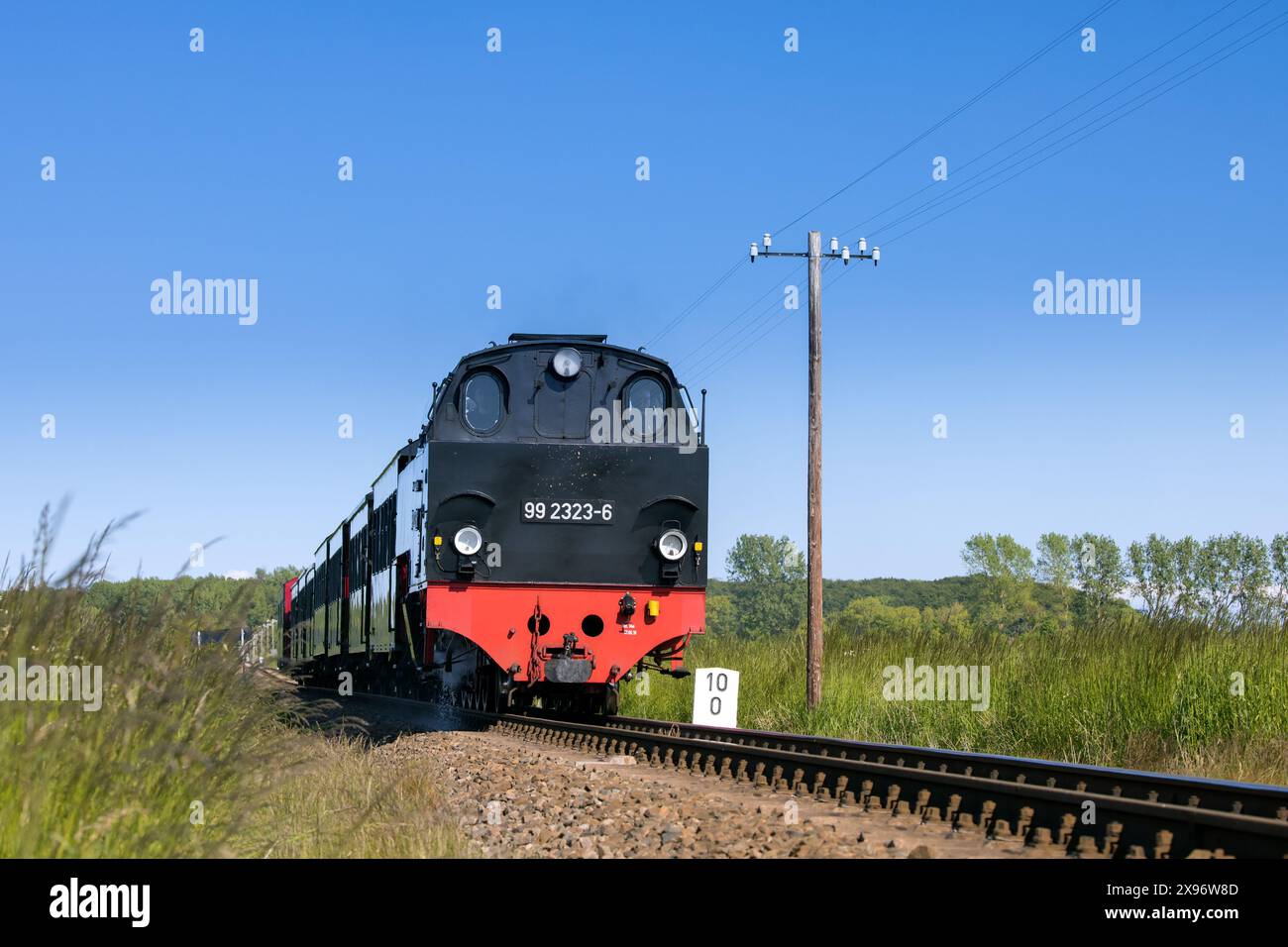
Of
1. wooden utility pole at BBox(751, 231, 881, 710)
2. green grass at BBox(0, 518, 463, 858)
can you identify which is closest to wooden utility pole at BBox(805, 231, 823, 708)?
wooden utility pole at BBox(751, 231, 881, 710)

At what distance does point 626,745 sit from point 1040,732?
4.20m

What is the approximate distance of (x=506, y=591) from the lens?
14.8 meters

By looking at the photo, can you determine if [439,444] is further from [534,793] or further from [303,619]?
[303,619]

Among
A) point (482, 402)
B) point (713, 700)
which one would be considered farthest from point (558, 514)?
point (713, 700)

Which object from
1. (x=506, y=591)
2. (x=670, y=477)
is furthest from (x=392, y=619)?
(x=670, y=477)

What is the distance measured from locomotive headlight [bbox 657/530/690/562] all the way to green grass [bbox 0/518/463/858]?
23.3 ft

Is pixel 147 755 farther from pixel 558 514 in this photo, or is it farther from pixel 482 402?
pixel 482 402

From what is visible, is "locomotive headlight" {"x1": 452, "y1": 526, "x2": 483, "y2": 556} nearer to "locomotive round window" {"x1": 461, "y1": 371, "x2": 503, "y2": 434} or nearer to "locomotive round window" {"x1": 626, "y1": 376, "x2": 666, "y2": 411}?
"locomotive round window" {"x1": 461, "y1": 371, "x2": 503, "y2": 434}

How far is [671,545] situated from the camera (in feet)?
49.4

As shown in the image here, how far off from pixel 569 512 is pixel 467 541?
120 cm

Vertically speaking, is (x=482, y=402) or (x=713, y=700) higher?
(x=482, y=402)

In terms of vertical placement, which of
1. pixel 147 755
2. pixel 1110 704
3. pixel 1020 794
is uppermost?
pixel 147 755

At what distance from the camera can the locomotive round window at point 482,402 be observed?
14953 millimetres

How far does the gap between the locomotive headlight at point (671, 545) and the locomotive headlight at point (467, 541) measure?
2.03 m
